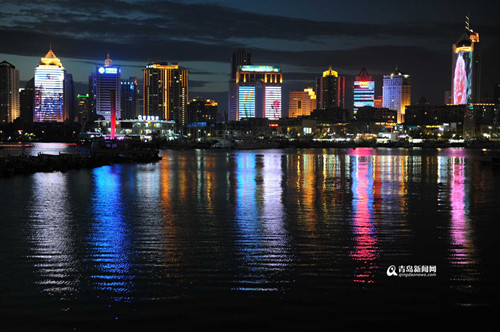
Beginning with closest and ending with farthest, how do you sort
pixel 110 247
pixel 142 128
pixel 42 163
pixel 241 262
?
1. pixel 241 262
2. pixel 110 247
3. pixel 42 163
4. pixel 142 128

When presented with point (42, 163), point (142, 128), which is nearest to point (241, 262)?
point (42, 163)

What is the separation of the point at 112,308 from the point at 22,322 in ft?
3.84

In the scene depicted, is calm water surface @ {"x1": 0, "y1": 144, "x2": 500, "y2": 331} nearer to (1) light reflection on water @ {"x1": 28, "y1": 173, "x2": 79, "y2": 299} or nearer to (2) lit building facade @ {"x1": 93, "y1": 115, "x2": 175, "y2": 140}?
(1) light reflection on water @ {"x1": 28, "y1": 173, "x2": 79, "y2": 299}

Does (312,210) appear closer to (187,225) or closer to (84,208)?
(187,225)

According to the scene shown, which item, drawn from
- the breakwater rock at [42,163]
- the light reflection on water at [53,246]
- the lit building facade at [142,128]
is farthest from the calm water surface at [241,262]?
the lit building facade at [142,128]

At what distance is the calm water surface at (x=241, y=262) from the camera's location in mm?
7395

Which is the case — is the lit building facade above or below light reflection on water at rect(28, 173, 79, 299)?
above

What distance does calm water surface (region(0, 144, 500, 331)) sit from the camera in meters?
7.39

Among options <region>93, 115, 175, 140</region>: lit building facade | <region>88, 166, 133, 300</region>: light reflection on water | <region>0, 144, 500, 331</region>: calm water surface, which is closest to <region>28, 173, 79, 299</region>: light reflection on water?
<region>0, 144, 500, 331</region>: calm water surface

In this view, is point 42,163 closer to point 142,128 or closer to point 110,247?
point 110,247

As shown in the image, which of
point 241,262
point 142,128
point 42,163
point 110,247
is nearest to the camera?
point 241,262

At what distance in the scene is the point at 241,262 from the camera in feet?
33.2

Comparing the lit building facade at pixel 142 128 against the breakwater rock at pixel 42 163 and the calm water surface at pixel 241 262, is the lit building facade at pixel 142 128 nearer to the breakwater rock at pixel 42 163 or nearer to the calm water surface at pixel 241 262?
the breakwater rock at pixel 42 163

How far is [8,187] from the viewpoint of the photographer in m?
25.1
